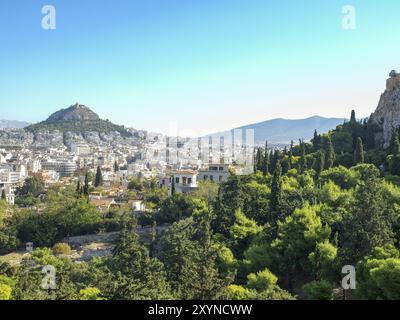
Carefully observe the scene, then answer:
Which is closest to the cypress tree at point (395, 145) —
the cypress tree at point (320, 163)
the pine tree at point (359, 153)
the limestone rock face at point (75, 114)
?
the pine tree at point (359, 153)

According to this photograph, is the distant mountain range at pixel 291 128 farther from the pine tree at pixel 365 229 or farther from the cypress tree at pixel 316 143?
the pine tree at pixel 365 229

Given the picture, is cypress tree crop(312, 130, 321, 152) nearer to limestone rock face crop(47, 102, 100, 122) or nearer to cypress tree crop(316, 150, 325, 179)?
cypress tree crop(316, 150, 325, 179)

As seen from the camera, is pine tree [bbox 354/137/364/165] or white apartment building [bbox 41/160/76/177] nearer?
pine tree [bbox 354/137/364/165]

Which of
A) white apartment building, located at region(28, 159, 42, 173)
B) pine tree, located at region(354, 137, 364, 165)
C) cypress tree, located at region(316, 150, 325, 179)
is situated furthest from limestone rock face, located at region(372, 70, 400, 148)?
white apartment building, located at region(28, 159, 42, 173)

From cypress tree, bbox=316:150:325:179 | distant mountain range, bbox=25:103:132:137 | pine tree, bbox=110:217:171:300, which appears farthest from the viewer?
distant mountain range, bbox=25:103:132:137

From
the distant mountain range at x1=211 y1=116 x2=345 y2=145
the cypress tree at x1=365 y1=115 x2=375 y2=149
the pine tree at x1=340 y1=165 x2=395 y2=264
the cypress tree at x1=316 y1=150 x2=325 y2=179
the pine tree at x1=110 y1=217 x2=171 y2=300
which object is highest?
the distant mountain range at x1=211 y1=116 x2=345 y2=145
